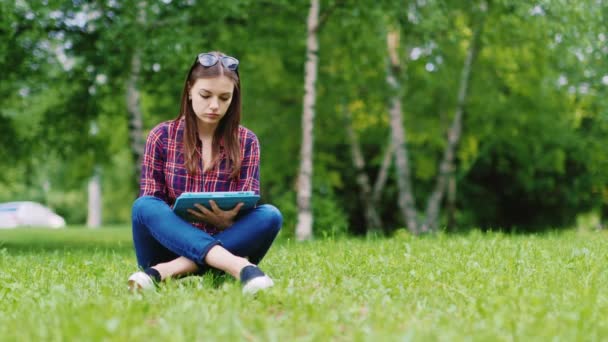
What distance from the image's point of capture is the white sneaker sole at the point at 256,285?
3768 millimetres

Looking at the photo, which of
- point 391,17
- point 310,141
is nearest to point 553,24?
point 391,17

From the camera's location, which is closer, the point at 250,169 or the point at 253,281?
the point at 253,281

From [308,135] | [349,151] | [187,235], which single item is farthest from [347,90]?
[187,235]

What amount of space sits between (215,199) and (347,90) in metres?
14.0

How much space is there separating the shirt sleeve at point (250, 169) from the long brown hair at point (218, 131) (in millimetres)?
67

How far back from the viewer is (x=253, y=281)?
151 inches

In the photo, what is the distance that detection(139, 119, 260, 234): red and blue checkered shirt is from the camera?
4594mm

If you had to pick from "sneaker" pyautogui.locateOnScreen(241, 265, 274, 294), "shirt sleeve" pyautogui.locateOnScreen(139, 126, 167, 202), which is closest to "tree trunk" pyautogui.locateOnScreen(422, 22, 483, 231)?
"shirt sleeve" pyautogui.locateOnScreen(139, 126, 167, 202)

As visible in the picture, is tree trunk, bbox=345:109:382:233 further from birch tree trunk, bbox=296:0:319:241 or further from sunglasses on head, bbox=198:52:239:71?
sunglasses on head, bbox=198:52:239:71

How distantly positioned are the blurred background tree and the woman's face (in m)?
5.29

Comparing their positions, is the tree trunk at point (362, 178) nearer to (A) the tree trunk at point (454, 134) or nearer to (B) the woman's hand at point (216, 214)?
(A) the tree trunk at point (454, 134)

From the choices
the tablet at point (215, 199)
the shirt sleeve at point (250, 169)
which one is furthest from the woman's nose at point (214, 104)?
the tablet at point (215, 199)

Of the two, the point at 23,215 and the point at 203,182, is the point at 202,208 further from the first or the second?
the point at 23,215

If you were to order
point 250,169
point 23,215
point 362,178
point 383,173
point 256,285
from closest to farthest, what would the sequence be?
point 256,285 < point 250,169 < point 362,178 < point 383,173 < point 23,215
